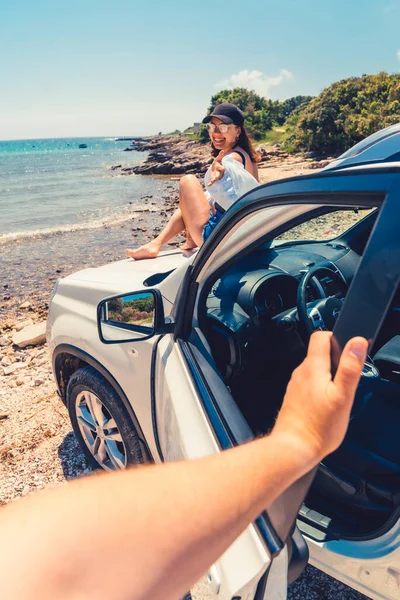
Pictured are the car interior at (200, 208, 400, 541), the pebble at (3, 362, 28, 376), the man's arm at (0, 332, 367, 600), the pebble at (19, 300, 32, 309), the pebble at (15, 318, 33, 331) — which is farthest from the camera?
the pebble at (19, 300, 32, 309)

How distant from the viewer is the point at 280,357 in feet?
7.49

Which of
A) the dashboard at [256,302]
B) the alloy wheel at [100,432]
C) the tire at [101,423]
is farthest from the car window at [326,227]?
the alloy wheel at [100,432]

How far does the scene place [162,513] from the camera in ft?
2.30

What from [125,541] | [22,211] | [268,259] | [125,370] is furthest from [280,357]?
[22,211]

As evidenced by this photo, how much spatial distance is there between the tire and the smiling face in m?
2.69

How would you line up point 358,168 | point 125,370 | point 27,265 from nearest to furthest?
1. point 358,168
2. point 125,370
3. point 27,265

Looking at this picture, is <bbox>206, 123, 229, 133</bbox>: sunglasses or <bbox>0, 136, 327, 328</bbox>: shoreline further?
Result: <bbox>0, 136, 327, 328</bbox>: shoreline

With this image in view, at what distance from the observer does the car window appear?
104 inches

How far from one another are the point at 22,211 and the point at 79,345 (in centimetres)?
1992

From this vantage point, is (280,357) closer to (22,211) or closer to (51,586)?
(51,586)

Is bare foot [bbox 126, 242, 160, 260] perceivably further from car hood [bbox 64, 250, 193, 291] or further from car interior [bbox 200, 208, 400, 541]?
car interior [bbox 200, 208, 400, 541]

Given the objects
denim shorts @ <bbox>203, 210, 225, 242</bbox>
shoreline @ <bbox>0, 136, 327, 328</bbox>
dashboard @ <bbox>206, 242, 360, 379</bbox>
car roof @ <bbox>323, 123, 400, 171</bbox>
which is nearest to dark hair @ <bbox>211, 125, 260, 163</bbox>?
denim shorts @ <bbox>203, 210, 225, 242</bbox>

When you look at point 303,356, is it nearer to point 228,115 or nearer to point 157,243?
point 157,243

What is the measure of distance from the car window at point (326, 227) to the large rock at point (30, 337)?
387 cm
